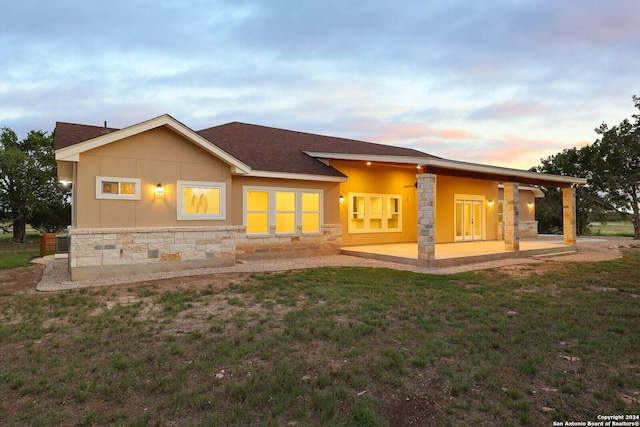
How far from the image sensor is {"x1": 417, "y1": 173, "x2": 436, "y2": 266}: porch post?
10.5m

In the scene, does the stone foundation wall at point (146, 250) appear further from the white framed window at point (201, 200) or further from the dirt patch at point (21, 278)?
the dirt patch at point (21, 278)

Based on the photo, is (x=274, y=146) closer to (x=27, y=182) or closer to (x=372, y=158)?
(x=372, y=158)

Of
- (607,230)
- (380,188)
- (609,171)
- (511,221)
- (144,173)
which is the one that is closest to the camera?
(144,173)

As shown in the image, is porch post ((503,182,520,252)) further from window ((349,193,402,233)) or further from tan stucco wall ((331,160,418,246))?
window ((349,193,402,233))

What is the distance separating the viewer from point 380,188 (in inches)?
609

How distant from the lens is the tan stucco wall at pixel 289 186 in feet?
38.2

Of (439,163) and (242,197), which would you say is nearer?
(439,163)

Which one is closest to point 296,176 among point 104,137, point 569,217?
point 104,137

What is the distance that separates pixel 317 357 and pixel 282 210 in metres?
8.91

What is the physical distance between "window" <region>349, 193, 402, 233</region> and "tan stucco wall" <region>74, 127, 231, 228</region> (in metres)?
6.00

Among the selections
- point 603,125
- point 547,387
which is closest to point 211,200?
point 547,387

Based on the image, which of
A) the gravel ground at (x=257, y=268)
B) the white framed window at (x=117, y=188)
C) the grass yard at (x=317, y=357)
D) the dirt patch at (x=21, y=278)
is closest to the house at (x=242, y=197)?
the white framed window at (x=117, y=188)

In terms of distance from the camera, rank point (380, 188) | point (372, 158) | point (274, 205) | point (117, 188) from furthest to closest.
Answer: point (380, 188)
point (274, 205)
point (372, 158)
point (117, 188)

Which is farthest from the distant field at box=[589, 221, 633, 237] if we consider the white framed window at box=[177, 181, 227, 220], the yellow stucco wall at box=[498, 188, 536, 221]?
the white framed window at box=[177, 181, 227, 220]
